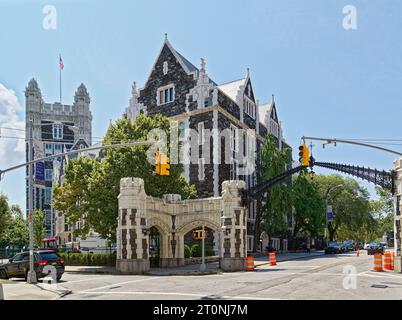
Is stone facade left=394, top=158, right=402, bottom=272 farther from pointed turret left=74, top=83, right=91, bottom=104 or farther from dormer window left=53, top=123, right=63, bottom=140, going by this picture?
pointed turret left=74, top=83, right=91, bottom=104

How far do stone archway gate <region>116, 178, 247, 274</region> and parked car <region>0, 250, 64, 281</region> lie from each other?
552 centimetres

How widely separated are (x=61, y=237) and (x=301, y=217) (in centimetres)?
4227

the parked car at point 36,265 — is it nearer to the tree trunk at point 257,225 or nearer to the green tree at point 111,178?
the green tree at point 111,178

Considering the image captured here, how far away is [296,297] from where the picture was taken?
14938 mm

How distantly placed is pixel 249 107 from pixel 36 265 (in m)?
35.2

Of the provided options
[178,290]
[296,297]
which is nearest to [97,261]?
[178,290]

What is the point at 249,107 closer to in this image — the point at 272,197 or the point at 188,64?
the point at 188,64

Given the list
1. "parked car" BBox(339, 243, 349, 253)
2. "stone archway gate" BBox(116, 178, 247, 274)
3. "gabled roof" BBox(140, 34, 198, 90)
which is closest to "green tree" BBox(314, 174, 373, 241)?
"parked car" BBox(339, 243, 349, 253)

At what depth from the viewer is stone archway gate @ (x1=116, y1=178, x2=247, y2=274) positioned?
97.1ft

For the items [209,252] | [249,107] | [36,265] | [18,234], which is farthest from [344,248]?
[18,234]

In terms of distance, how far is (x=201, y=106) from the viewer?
4656 centimetres

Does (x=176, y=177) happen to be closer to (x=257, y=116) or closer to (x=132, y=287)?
(x=132, y=287)

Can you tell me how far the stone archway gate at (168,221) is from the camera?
29.6 meters

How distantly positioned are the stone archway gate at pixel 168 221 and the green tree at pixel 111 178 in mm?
2741
